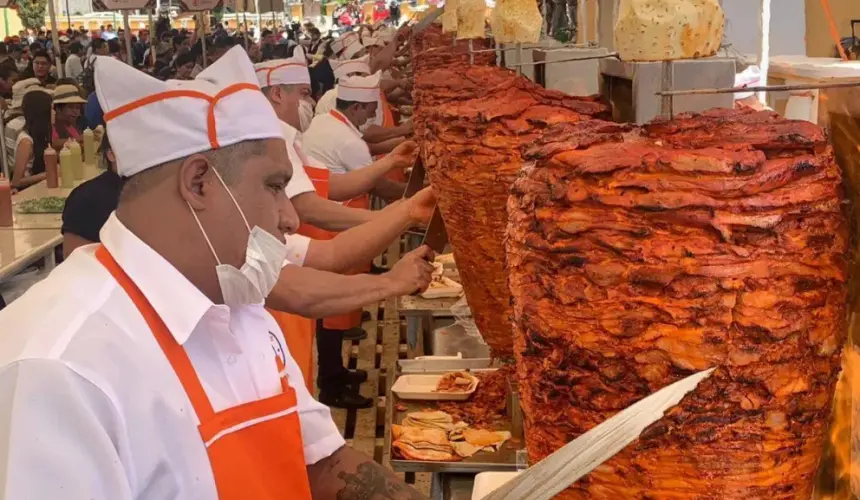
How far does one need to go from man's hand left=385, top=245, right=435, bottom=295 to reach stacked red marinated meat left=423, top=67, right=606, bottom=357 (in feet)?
2.43

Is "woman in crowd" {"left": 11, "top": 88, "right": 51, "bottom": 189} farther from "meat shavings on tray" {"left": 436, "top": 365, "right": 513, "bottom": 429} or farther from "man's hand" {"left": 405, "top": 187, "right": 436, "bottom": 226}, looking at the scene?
"meat shavings on tray" {"left": 436, "top": 365, "right": 513, "bottom": 429}

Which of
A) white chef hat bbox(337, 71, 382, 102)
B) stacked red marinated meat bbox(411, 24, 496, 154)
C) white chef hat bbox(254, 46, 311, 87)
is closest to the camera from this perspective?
stacked red marinated meat bbox(411, 24, 496, 154)

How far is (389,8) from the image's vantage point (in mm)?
22750

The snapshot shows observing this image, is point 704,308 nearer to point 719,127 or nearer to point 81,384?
point 719,127

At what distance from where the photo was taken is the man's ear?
155 centimetres

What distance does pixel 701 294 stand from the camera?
974mm

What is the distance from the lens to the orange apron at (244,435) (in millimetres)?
1535

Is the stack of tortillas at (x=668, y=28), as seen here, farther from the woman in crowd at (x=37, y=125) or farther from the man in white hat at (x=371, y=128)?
the woman in crowd at (x=37, y=125)

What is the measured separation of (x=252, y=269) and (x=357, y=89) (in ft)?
17.6

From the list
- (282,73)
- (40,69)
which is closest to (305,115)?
(282,73)

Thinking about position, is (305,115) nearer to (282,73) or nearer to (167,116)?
(282,73)

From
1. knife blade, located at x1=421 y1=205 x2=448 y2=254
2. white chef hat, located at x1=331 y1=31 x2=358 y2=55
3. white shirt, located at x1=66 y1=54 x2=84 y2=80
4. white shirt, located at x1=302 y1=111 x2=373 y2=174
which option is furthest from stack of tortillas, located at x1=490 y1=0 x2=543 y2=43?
white shirt, located at x1=66 y1=54 x2=84 y2=80

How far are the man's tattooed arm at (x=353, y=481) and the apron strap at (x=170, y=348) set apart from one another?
55 centimetres

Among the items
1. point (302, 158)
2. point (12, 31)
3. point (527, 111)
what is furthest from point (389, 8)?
point (527, 111)
